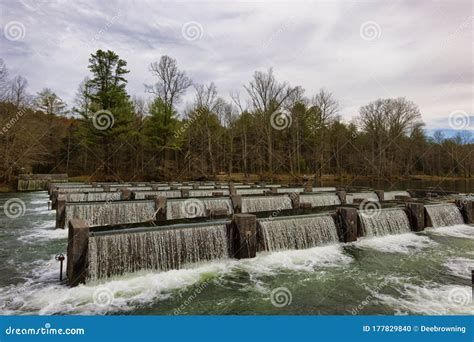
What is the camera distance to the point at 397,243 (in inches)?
456

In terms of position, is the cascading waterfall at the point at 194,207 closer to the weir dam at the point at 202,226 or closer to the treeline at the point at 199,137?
the weir dam at the point at 202,226

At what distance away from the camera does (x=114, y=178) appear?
3609cm

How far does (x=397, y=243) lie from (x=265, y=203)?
283 inches

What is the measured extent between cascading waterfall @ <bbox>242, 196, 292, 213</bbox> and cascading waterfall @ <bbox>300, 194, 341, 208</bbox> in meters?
1.56

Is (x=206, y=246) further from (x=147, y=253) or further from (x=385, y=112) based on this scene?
(x=385, y=112)

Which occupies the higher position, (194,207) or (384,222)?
(194,207)

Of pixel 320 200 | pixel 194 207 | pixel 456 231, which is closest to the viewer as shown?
pixel 456 231

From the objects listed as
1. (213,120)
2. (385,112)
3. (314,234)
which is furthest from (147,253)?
(385,112)

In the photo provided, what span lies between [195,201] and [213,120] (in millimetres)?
34192

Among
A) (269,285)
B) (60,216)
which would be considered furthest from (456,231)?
(60,216)

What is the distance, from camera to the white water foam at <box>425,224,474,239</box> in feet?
42.8

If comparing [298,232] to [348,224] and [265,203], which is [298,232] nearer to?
[348,224]

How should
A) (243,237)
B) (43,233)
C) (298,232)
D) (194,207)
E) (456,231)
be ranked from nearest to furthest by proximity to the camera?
(243,237) → (298,232) → (43,233) → (456,231) → (194,207)

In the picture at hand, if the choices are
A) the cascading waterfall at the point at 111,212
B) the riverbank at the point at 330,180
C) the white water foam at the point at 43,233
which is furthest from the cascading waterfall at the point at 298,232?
the riverbank at the point at 330,180
